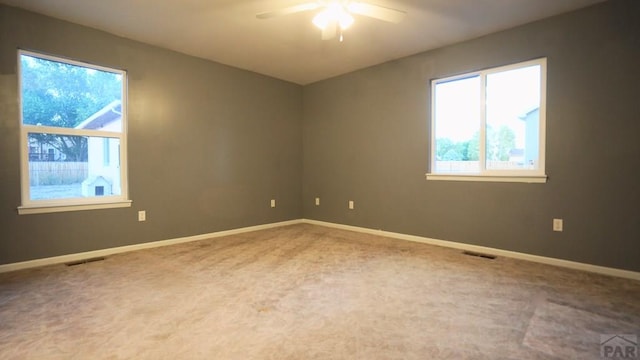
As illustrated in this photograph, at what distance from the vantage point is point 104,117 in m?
3.57

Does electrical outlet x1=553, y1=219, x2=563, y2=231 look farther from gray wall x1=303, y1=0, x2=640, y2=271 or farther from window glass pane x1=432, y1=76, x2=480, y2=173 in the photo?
window glass pane x1=432, y1=76, x2=480, y2=173

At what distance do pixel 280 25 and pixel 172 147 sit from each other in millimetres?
2073

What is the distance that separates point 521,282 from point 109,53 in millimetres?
4761

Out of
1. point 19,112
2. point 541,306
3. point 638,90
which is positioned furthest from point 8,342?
point 638,90

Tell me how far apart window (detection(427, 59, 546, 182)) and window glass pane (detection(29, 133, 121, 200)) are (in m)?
3.88

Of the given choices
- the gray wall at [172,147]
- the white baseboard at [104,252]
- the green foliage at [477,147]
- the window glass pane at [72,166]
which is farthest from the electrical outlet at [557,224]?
the window glass pane at [72,166]

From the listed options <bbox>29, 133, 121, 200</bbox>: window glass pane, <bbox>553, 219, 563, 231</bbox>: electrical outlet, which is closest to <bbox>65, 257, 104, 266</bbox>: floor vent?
<bbox>29, 133, 121, 200</bbox>: window glass pane

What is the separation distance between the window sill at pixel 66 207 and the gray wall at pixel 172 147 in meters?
0.05

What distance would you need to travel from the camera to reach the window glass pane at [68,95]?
3113 millimetres

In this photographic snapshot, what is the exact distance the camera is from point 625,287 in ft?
8.38

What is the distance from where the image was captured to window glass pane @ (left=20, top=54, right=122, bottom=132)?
311cm

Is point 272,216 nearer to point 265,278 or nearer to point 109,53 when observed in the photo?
point 265,278

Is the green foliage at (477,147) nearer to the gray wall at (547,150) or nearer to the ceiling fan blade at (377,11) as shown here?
the gray wall at (547,150)

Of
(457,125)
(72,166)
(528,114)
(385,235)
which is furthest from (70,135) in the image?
(528,114)
